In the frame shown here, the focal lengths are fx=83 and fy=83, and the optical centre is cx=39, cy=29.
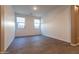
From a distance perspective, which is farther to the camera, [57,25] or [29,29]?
[57,25]

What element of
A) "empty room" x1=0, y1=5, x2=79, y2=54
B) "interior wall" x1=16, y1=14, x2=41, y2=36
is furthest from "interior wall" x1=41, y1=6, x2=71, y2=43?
"interior wall" x1=16, y1=14, x2=41, y2=36

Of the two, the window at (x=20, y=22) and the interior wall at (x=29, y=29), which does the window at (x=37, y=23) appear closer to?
the interior wall at (x=29, y=29)

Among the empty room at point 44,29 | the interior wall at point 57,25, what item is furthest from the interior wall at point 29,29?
the interior wall at point 57,25

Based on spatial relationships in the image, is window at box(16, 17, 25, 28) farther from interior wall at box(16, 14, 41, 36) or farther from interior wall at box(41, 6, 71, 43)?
interior wall at box(41, 6, 71, 43)

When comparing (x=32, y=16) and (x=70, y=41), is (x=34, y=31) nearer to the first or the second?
(x=32, y=16)

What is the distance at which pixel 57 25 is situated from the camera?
138 cm

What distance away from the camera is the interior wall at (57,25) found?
1.29 m

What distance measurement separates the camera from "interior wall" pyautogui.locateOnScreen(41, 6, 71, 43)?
129cm

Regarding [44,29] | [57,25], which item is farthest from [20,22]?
[57,25]

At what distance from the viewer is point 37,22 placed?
4.13ft

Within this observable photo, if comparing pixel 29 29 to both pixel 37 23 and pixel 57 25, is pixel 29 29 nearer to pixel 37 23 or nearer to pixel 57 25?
pixel 37 23
